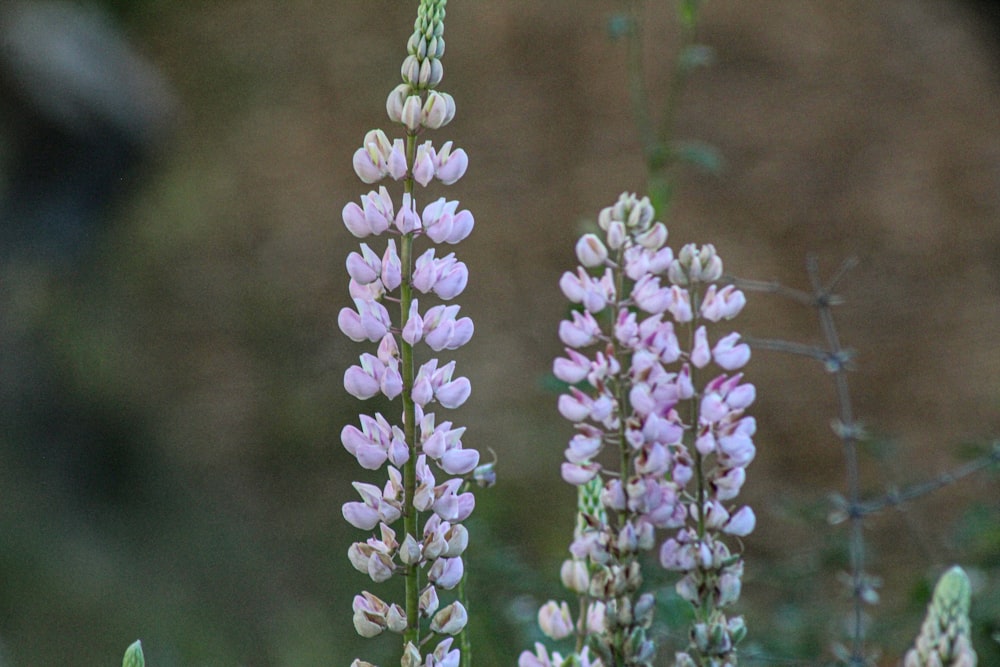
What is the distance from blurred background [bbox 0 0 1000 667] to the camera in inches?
124

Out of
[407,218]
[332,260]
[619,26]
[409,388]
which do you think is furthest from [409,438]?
[332,260]

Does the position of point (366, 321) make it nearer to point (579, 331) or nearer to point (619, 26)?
point (579, 331)

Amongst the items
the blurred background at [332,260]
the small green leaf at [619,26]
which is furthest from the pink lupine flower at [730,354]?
the blurred background at [332,260]

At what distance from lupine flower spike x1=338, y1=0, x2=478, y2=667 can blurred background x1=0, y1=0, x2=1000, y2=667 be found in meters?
1.94

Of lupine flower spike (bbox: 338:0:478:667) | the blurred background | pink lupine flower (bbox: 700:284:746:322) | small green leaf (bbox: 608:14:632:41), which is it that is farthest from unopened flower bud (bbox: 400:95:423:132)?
the blurred background

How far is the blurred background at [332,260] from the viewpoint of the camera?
3.16m

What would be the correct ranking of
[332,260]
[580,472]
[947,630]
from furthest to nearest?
[332,260], [580,472], [947,630]

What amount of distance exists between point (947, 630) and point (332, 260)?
356 centimetres

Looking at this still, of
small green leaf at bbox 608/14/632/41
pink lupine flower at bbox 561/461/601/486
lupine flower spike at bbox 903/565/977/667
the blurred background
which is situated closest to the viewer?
lupine flower spike at bbox 903/565/977/667

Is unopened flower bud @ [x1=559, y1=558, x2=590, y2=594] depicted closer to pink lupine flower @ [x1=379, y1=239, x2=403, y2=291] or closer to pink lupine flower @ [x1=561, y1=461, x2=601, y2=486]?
pink lupine flower @ [x1=561, y1=461, x2=601, y2=486]

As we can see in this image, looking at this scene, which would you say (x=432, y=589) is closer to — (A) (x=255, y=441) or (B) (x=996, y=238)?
(A) (x=255, y=441)

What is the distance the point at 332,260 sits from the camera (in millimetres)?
4090

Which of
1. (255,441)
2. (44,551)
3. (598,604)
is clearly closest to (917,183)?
(255,441)

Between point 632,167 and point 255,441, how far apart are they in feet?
5.25
